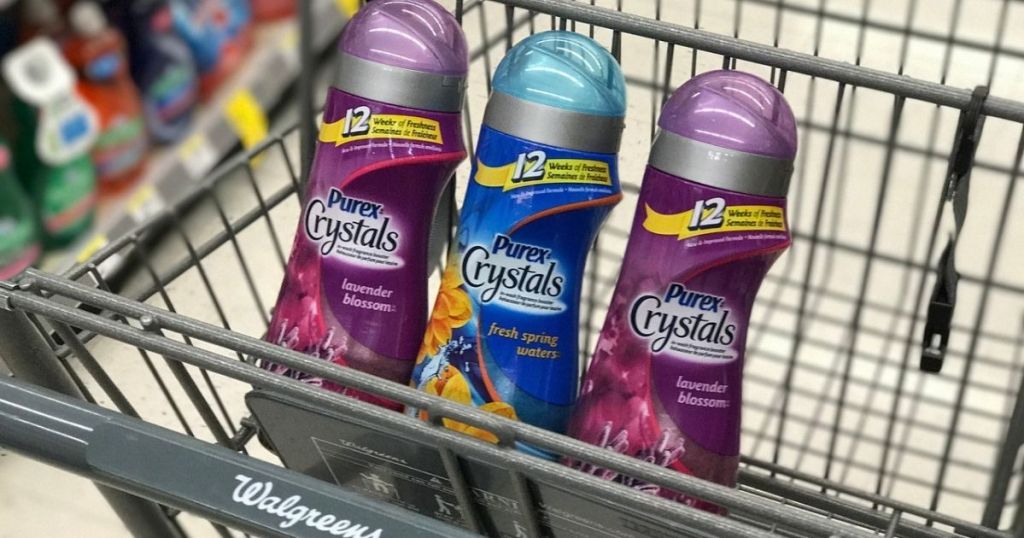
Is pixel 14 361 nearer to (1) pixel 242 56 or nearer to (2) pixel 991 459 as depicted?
(2) pixel 991 459

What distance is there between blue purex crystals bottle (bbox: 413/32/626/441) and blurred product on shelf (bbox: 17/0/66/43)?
38.0 inches

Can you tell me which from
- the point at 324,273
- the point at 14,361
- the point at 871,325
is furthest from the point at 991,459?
the point at 14,361

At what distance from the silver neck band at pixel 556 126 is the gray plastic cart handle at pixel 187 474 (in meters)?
0.20

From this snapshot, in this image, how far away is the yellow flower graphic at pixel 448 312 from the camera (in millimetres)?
640

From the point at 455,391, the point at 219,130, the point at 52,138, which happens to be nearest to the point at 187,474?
the point at 455,391

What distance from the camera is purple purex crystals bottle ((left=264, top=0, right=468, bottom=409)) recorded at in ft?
2.06

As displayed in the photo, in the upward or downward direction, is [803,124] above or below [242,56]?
above

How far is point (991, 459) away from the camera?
1.19m

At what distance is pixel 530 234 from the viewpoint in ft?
2.02

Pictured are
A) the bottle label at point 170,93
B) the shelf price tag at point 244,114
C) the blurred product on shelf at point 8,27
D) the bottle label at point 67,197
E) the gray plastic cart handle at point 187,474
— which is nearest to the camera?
the gray plastic cart handle at point 187,474

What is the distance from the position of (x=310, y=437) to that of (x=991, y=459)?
33.0 inches

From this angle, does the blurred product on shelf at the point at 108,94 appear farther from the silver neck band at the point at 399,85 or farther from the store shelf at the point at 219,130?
the silver neck band at the point at 399,85

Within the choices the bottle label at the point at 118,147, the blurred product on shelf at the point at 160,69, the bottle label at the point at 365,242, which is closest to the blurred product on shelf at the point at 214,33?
the blurred product on shelf at the point at 160,69

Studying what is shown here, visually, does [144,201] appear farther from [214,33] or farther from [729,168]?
[729,168]
